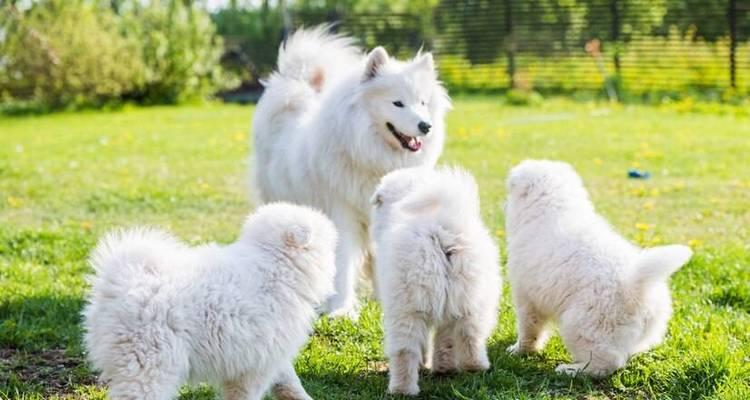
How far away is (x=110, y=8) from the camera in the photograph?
72.9ft

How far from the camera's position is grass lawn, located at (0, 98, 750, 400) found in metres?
4.30

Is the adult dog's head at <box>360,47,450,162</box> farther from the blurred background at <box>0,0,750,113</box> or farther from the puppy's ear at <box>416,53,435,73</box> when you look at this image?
the blurred background at <box>0,0,750,113</box>

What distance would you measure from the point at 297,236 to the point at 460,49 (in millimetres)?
20929

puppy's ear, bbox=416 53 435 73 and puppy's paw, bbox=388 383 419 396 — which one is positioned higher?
puppy's ear, bbox=416 53 435 73

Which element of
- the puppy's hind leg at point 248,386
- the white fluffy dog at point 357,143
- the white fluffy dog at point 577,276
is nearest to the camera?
the puppy's hind leg at point 248,386

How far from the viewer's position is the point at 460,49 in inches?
948

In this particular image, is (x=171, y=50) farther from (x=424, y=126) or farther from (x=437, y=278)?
(x=437, y=278)

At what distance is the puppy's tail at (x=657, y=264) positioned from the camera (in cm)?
404

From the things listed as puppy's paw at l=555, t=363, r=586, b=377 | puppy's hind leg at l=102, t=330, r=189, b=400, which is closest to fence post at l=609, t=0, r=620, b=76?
puppy's paw at l=555, t=363, r=586, b=377

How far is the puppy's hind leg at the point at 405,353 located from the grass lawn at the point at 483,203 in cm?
12

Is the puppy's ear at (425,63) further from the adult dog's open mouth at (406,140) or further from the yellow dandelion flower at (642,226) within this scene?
the yellow dandelion flower at (642,226)

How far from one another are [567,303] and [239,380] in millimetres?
1647

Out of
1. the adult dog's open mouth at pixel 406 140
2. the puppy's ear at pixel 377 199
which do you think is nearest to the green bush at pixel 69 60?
the adult dog's open mouth at pixel 406 140

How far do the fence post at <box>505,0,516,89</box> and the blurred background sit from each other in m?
0.03
